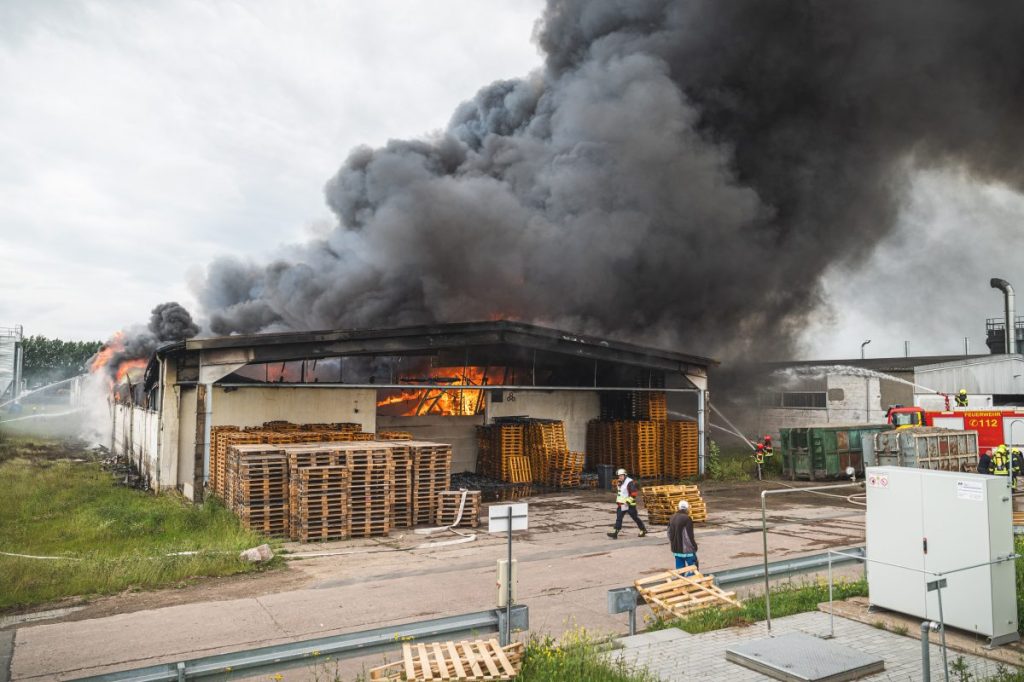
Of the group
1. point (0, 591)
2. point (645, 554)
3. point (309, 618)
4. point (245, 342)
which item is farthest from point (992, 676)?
point (245, 342)

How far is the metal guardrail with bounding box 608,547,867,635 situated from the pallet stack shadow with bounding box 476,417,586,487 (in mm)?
13459

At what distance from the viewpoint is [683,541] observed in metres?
9.76

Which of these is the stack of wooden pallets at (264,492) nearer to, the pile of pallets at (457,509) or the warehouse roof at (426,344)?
the pile of pallets at (457,509)

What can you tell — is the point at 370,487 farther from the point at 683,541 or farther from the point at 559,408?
the point at 559,408

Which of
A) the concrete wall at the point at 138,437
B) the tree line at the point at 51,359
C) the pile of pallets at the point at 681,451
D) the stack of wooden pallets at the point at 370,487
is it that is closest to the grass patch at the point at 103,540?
the concrete wall at the point at 138,437

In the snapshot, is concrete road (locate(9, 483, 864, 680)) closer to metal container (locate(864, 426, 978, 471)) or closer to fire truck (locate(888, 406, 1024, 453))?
metal container (locate(864, 426, 978, 471))

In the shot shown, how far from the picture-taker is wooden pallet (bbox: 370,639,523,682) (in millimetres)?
6127

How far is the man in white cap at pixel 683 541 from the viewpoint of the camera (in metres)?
9.73

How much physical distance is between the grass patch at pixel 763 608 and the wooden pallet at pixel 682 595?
13cm

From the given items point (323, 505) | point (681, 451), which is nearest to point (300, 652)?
point (323, 505)

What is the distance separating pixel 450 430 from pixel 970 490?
18.5m

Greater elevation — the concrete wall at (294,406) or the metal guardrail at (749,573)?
the concrete wall at (294,406)

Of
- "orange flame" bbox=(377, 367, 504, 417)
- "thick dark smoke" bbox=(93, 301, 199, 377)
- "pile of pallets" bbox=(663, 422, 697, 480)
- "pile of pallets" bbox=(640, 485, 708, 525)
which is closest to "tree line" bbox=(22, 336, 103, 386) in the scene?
"thick dark smoke" bbox=(93, 301, 199, 377)

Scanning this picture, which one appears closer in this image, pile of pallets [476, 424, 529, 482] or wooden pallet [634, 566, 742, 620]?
wooden pallet [634, 566, 742, 620]
